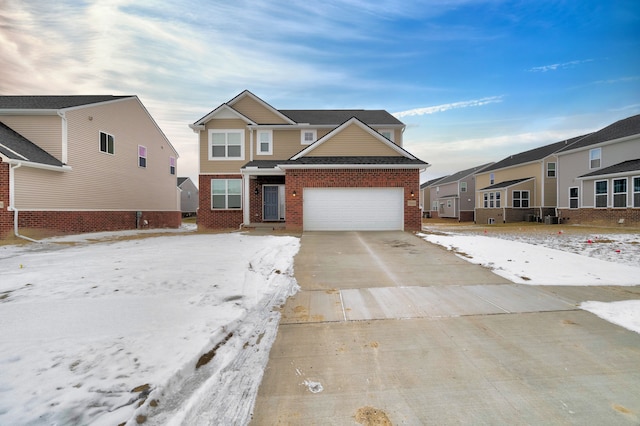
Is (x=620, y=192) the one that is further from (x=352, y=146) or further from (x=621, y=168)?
(x=352, y=146)

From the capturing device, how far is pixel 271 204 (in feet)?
60.7

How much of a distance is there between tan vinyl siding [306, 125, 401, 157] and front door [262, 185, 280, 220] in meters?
4.45

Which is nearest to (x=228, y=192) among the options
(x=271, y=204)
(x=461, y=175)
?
(x=271, y=204)

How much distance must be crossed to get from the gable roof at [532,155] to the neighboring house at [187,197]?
140ft

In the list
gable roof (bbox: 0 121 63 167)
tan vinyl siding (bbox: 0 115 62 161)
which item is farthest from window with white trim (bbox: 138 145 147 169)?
gable roof (bbox: 0 121 63 167)

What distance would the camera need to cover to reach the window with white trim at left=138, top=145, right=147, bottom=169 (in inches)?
774

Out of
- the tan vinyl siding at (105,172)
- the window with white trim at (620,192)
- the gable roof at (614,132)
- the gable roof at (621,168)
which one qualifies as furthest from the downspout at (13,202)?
the gable roof at (614,132)

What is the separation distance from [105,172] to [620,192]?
32.8 metres

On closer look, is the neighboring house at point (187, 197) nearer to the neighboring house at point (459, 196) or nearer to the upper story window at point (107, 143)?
the upper story window at point (107, 143)

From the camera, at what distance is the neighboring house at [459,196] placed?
38.4 metres

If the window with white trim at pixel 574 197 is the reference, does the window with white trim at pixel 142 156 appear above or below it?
above

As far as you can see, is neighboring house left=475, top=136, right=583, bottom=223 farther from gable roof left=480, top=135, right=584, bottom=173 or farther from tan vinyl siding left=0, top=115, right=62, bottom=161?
tan vinyl siding left=0, top=115, right=62, bottom=161

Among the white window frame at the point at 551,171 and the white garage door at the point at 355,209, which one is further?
the white window frame at the point at 551,171

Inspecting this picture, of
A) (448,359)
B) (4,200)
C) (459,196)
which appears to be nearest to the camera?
(448,359)
